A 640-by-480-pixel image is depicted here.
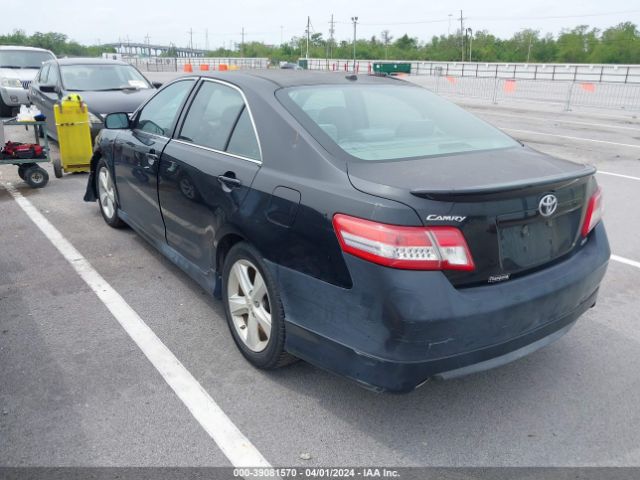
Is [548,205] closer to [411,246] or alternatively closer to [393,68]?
[411,246]

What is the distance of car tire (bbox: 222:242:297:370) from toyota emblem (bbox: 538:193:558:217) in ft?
4.38

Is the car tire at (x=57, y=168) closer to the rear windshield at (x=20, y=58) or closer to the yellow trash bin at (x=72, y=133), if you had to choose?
the yellow trash bin at (x=72, y=133)

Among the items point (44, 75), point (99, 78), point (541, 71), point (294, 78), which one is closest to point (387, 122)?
point (294, 78)

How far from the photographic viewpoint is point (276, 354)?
9.89 ft

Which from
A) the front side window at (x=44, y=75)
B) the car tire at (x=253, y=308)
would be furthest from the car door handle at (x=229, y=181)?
the front side window at (x=44, y=75)

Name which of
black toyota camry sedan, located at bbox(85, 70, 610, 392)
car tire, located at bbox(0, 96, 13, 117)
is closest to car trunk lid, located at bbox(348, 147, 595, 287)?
black toyota camry sedan, located at bbox(85, 70, 610, 392)

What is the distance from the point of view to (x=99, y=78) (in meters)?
10.6

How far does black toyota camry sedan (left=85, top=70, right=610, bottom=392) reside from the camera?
239cm

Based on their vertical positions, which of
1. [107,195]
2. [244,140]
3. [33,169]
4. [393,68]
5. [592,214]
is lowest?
[33,169]

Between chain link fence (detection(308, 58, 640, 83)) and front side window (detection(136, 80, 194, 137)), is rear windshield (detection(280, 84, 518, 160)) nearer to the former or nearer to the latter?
front side window (detection(136, 80, 194, 137))

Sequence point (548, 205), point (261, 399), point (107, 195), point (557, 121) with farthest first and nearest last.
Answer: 1. point (557, 121)
2. point (107, 195)
3. point (261, 399)
4. point (548, 205)

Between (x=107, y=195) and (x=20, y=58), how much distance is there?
38.9 ft

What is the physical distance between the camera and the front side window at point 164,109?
423 cm

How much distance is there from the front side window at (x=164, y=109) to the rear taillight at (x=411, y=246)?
2315mm
